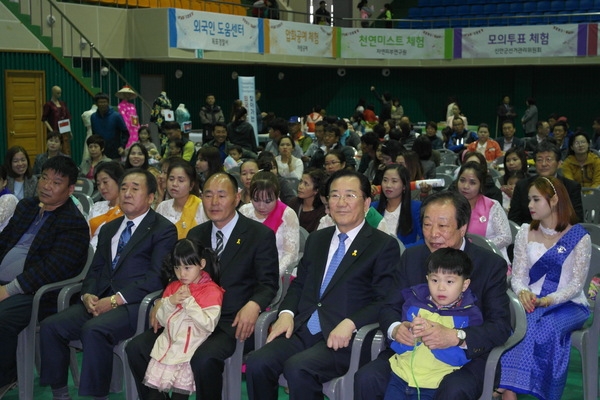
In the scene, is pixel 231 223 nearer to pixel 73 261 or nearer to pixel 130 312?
pixel 130 312

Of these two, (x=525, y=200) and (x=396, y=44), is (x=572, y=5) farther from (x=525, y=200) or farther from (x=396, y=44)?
(x=525, y=200)

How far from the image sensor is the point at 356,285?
3770mm

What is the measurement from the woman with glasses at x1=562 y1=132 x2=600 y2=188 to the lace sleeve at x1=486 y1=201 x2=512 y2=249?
2953mm

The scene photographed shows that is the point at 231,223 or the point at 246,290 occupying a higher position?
the point at 231,223

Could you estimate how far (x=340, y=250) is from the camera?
153 inches

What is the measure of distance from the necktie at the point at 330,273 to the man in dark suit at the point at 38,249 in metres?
1.53

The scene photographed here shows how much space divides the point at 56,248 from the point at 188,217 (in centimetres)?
106

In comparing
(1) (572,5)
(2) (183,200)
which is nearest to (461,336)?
(2) (183,200)

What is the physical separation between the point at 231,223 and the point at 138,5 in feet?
41.4

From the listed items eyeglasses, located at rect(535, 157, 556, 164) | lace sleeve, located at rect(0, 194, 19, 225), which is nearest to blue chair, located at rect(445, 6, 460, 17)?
eyeglasses, located at rect(535, 157, 556, 164)

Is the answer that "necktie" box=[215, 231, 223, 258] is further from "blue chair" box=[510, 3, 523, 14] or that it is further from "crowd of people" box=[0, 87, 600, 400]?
"blue chair" box=[510, 3, 523, 14]

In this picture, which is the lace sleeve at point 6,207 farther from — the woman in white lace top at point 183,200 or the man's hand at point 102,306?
the man's hand at point 102,306

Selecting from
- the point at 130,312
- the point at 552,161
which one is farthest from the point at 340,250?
the point at 552,161

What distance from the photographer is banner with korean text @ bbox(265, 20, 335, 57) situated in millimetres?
17453
